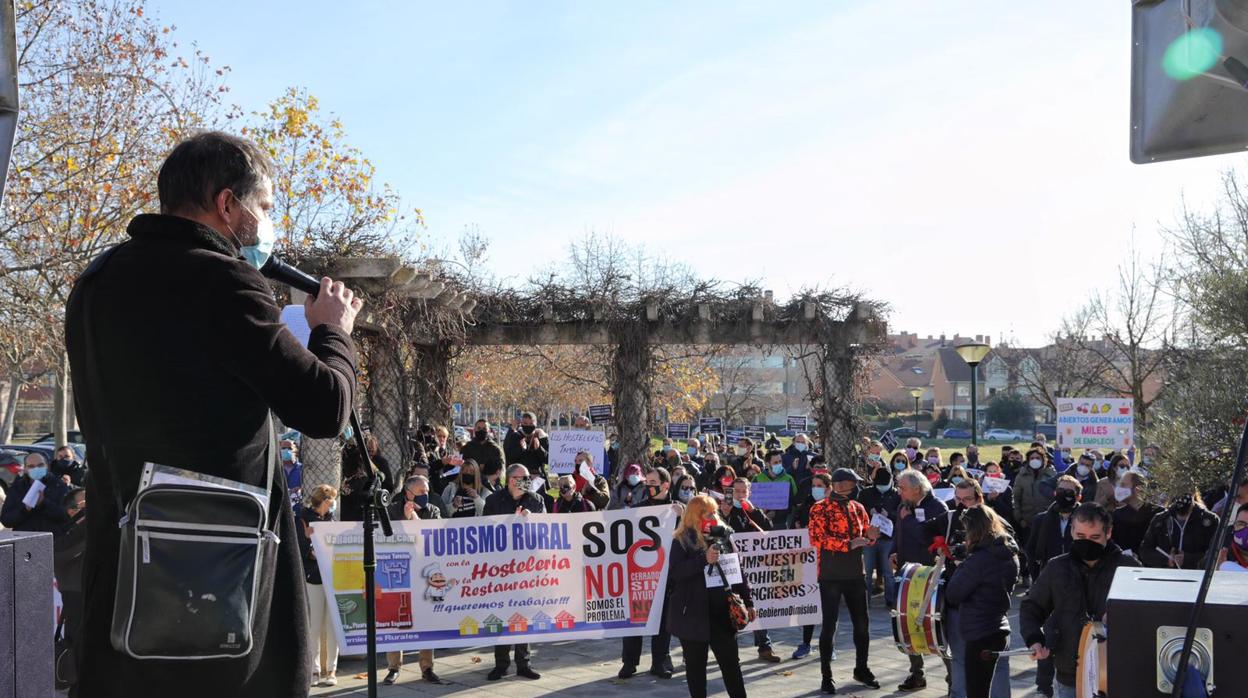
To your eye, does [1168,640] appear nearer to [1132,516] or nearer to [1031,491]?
[1132,516]

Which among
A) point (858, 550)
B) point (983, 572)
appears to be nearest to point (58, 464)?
point (858, 550)

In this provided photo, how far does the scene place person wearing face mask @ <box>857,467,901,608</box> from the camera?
Result: 1380 cm

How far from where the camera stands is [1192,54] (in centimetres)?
255

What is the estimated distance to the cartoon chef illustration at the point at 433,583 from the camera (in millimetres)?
10617

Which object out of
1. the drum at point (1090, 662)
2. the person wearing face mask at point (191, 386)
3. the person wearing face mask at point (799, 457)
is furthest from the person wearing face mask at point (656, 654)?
the person wearing face mask at point (191, 386)

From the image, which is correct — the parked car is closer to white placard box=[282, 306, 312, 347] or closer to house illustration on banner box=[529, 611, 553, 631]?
house illustration on banner box=[529, 611, 553, 631]

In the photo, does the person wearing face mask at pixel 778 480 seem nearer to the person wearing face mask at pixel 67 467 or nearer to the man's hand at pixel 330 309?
the person wearing face mask at pixel 67 467

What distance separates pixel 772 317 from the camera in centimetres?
1856

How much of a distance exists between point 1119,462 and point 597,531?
424 inches

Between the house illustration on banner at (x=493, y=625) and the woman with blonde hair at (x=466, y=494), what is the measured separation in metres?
2.56

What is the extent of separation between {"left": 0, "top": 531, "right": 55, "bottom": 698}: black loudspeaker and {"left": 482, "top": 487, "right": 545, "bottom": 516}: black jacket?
891 cm

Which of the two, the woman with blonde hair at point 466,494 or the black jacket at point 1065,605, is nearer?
the black jacket at point 1065,605

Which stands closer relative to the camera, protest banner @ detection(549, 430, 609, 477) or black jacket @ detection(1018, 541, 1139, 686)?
black jacket @ detection(1018, 541, 1139, 686)

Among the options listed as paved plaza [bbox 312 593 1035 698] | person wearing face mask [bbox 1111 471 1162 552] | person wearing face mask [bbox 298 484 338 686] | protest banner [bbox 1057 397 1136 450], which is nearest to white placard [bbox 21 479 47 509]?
person wearing face mask [bbox 298 484 338 686]
